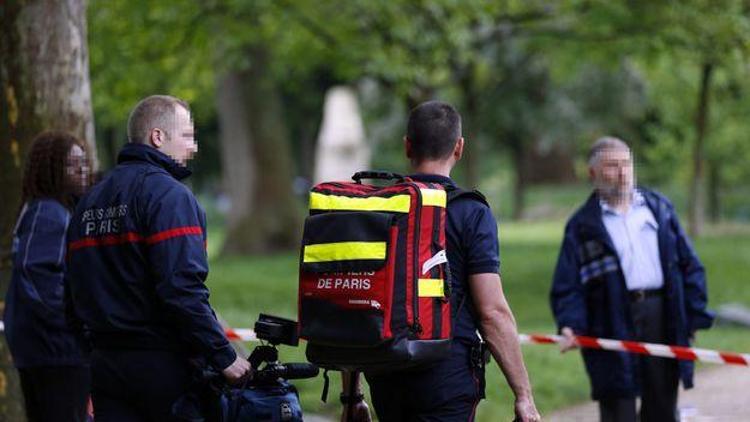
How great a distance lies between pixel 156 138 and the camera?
4910mm

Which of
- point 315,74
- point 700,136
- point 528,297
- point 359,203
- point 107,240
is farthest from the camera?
point 315,74

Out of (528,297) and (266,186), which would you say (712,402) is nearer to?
(528,297)

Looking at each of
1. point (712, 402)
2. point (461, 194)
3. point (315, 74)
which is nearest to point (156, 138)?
point (461, 194)

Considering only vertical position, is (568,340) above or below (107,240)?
below

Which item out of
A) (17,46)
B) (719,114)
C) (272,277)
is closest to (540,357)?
(17,46)

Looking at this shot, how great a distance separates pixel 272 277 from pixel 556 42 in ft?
20.3

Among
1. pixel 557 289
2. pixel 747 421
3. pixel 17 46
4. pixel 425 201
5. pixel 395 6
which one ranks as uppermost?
pixel 395 6

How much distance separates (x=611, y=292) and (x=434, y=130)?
98.6 inches

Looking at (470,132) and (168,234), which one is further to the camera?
(470,132)

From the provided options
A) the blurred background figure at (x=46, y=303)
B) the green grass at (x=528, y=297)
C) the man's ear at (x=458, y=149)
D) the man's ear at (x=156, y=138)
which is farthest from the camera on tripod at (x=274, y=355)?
the green grass at (x=528, y=297)

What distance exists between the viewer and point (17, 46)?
25.7 ft

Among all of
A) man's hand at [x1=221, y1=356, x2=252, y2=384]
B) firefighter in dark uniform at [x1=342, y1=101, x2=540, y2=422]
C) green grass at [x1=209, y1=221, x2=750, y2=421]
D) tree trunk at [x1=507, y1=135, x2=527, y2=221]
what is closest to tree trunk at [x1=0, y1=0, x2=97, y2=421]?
green grass at [x1=209, y1=221, x2=750, y2=421]

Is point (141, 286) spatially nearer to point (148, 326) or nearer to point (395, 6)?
point (148, 326)

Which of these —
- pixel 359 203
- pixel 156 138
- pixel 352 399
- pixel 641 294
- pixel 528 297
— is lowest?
pixel 528 297
